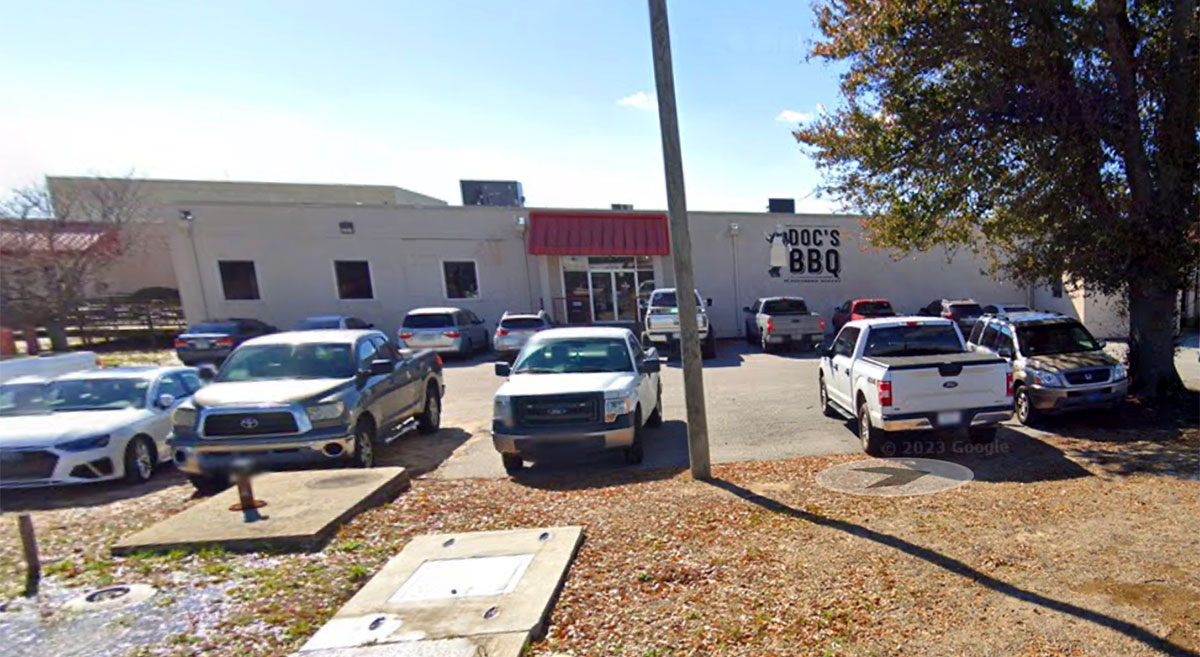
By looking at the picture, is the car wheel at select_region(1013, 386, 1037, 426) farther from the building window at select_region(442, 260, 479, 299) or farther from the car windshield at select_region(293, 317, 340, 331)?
the building window at select_region(442, 260, 479, 299)

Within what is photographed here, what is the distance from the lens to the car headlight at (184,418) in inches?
205

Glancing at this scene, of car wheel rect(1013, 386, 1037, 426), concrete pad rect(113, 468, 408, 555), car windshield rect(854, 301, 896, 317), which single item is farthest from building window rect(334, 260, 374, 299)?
car wheel rect(1013, 386, 1037, 426)

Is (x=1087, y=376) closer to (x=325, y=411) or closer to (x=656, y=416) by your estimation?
(x=656, y=416)

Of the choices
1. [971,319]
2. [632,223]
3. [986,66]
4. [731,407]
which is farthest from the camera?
[632,223]

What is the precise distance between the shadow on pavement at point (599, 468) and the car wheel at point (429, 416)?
8.70ft

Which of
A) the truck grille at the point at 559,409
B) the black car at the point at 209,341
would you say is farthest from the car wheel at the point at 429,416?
the black car at the point at 209,341

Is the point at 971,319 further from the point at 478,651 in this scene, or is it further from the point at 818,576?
the point at 478,651

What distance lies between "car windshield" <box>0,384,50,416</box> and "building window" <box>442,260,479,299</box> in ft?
45.8

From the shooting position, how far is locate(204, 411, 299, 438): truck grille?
5164mm

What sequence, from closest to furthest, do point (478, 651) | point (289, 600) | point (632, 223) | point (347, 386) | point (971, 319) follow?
point (478, 651) → point (289, 600) → point (347, 386) → point (971, 319) → point (632, 223)

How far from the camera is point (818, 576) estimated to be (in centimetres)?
317

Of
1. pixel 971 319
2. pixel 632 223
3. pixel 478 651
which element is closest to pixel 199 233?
pixel 632 223

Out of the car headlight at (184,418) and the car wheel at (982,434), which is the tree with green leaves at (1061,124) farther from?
the car headlight at (184,418)

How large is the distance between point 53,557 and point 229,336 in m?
13.6
